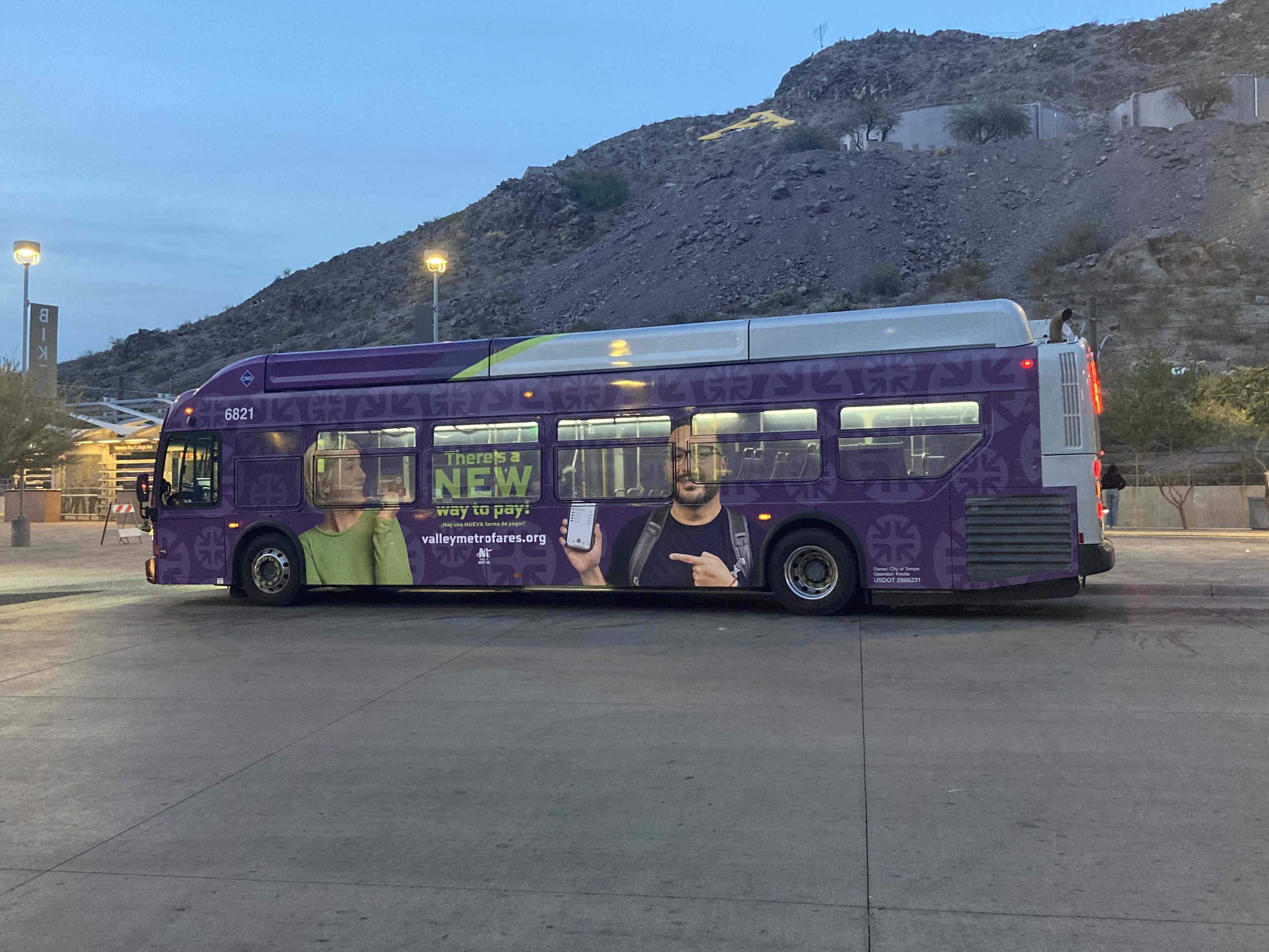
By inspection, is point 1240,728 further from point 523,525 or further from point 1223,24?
point 1223,24

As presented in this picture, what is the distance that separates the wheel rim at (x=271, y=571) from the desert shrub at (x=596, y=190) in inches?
4296

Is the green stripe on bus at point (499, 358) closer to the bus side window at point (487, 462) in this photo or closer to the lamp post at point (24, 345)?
the bus side window at point (487, 462)

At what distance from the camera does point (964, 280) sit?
253 ft

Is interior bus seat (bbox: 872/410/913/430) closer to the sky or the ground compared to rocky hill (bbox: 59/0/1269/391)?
closer to the ground

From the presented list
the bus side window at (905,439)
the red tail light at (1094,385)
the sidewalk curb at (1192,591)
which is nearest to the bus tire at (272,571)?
the bus side window at (905,439)

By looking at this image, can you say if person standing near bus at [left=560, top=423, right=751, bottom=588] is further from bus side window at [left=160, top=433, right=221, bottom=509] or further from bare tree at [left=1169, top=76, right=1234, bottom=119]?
bare tree at [left=1169, top=76, right=1234, bottom=119]

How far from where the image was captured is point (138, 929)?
4070 mm

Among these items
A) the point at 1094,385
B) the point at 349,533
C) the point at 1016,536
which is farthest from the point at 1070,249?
the point at 349,533

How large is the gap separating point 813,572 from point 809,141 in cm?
10448

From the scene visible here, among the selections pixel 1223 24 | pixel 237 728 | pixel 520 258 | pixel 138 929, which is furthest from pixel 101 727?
pixel 1223 24

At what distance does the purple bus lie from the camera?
40.2ft

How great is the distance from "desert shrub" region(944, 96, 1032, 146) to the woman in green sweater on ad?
103m

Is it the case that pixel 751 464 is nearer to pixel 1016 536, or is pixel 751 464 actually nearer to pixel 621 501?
pixel 621 501

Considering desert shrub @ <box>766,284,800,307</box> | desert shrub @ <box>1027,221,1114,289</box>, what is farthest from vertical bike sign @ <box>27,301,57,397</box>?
desert shrub @ <box>1027,221,1114,289</box>
